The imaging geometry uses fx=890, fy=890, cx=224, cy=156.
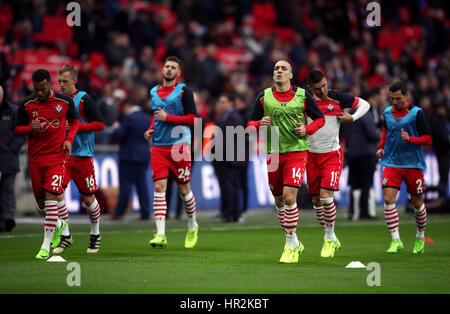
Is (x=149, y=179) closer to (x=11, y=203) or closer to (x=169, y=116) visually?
(x=11, y=203)

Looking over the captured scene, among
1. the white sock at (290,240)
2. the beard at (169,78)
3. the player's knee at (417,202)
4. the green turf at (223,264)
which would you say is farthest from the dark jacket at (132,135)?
the white sock at (290,240)

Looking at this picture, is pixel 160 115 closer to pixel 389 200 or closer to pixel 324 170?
pixel 324 170

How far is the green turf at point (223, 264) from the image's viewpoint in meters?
9.98

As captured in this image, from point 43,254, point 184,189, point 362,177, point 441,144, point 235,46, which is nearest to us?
point 43,254

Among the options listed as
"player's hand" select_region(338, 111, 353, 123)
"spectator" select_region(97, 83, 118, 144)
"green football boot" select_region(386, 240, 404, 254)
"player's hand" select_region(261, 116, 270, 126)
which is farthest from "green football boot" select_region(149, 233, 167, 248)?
"spectator" select_region(97, 83, 118, 144)

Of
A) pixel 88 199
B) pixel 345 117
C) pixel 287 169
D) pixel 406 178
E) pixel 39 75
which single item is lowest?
pixel 88 199

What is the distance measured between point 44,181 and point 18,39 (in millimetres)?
14034

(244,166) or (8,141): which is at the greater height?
(8,141)

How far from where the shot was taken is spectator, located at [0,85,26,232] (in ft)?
59.2

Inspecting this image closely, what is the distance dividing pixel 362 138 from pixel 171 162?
8.12 meters

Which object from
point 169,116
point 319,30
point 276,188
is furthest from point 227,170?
point 319,30

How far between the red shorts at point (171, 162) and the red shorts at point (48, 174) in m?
1.99

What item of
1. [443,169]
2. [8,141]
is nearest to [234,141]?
[8,141]

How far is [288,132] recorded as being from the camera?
498 inches
